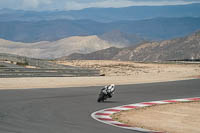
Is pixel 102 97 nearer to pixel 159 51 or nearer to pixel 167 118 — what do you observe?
pixel 167 118

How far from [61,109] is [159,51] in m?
156

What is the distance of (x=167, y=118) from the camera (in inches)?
585

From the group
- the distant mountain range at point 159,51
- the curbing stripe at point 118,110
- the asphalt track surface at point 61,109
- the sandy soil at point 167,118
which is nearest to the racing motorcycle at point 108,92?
the asphalt track surface at point 61,109

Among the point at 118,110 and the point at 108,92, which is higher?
the point at 108,92

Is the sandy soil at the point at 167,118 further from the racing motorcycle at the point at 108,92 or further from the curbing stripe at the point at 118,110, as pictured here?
the racing motorcycle at the point at 108,92

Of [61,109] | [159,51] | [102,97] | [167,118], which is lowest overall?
[167,118]

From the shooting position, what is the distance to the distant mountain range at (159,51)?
504 feet

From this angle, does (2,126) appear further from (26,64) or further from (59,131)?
(26,64)

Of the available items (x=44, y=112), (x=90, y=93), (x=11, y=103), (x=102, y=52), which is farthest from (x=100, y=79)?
(x=102, y=52)

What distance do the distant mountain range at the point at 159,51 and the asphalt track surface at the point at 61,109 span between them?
4829 inches

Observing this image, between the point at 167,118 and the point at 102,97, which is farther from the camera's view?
the point at 102,97

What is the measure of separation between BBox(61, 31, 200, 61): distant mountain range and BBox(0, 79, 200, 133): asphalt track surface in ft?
402

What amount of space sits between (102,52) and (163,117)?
177123 millimetres

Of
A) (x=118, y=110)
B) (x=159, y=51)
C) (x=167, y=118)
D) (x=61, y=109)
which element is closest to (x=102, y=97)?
(x=118, y=110)
